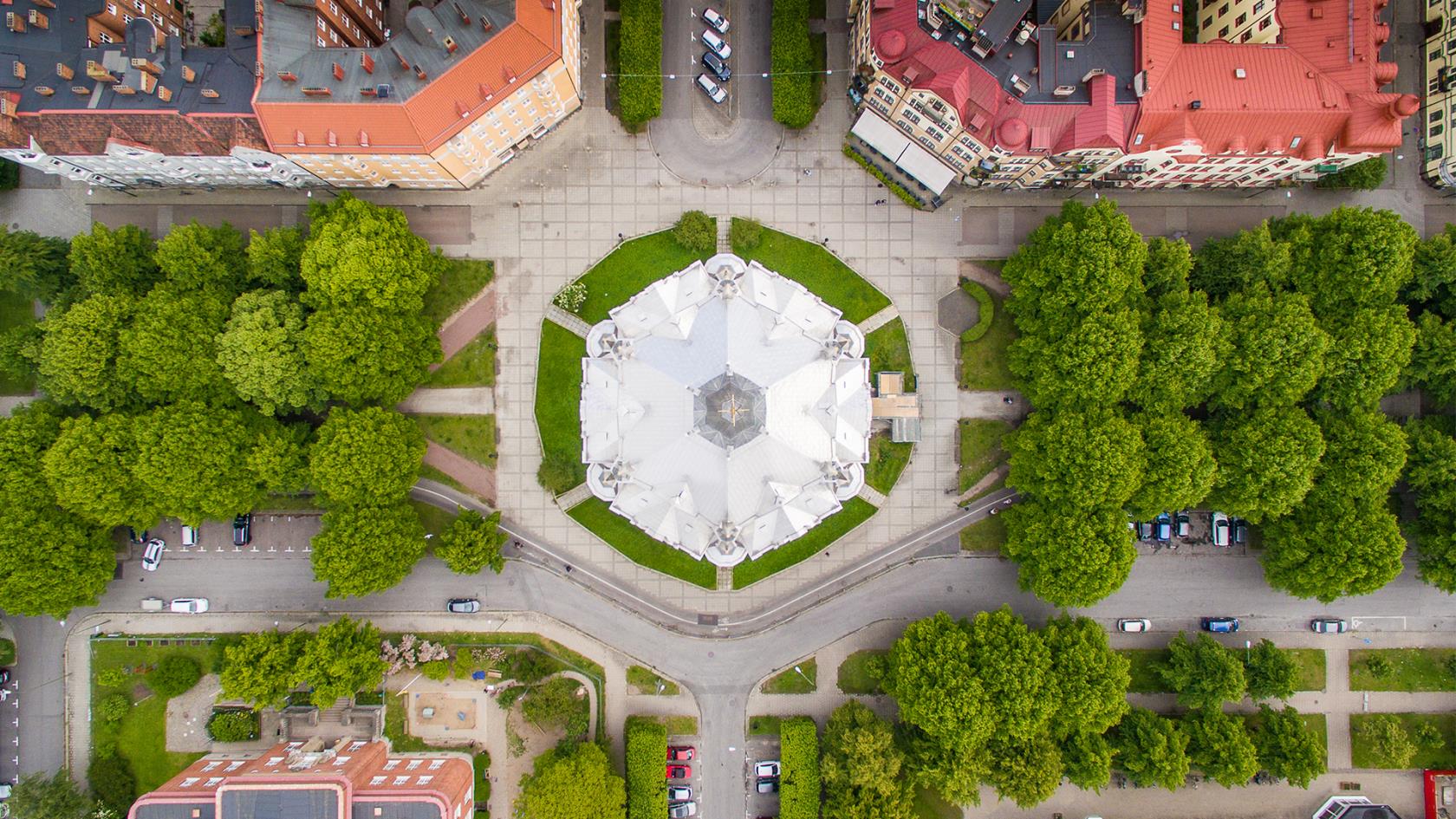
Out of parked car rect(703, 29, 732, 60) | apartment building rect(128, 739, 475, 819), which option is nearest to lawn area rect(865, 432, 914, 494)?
parked car rect(703, 29, 732, 60)

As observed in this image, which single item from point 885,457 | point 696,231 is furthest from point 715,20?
point 885,457

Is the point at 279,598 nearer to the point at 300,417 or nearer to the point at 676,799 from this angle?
the point at 300,417

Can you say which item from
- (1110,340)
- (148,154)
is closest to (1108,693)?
(1110,340)

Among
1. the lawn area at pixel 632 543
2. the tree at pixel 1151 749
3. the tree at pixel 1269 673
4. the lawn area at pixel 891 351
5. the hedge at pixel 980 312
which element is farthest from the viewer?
the lawn area at pixel 891 351

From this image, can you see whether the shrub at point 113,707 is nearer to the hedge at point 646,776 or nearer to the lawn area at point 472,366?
the lawn area at point 472,366

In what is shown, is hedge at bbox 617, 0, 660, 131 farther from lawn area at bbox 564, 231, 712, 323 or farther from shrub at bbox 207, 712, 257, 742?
shrub at bbox 207, 712, 257, 742

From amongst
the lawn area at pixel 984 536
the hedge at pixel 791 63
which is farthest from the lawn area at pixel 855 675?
the hedge at pixel 791 63
